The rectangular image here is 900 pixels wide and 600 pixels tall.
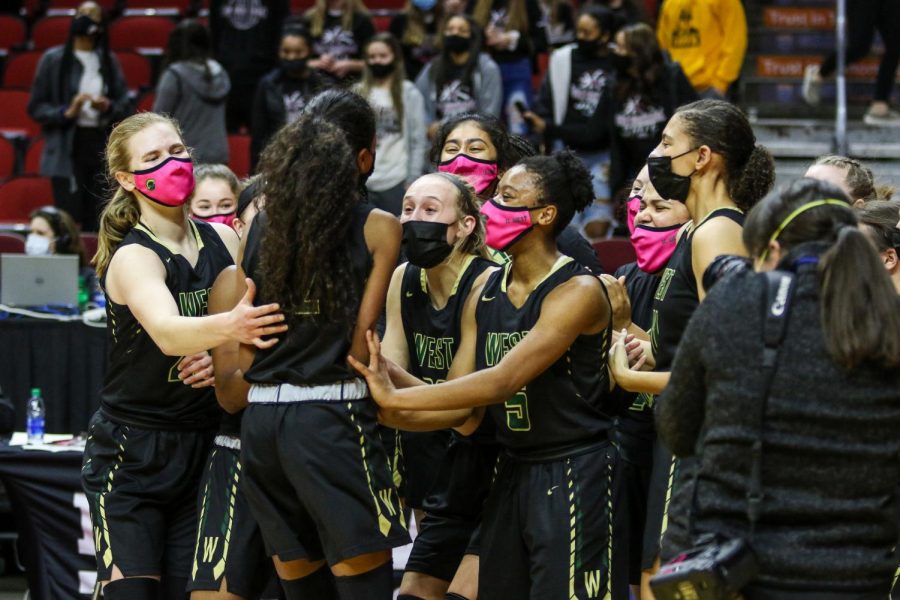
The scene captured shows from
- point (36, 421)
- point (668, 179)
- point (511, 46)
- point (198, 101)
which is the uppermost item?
point (511, 46)

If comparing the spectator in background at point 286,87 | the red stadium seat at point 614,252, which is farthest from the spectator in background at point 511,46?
the red stadium seat at point 614,252

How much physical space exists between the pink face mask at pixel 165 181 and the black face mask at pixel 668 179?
4.86ft

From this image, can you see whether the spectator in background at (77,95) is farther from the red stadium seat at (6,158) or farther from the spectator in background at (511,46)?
the spectator in background at (511,46)

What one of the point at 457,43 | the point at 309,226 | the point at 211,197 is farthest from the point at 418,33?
the point at 309,226

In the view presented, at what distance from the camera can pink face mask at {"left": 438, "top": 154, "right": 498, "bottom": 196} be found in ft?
16.4

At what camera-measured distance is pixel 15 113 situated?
36.8 feet

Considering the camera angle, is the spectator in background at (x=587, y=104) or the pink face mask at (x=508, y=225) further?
the spectator in background at (x=587, y=104)

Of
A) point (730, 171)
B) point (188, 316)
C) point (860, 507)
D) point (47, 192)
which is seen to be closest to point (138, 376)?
point (188, 316)

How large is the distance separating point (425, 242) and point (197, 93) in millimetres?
5582

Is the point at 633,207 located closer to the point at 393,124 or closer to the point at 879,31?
the point at 393,124

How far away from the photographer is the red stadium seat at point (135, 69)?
1133 centimetres

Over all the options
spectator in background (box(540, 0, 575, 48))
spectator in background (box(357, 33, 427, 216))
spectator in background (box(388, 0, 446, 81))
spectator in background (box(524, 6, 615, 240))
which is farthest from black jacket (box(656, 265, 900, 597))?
spectator in background (box(540, 0, 575, 48))

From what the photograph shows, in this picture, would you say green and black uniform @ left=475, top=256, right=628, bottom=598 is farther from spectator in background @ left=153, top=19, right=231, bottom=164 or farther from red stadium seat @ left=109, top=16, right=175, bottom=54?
red stadium seat @ left=109, top=16, right=175, bottom=54

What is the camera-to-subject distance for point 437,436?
4605 millimetres
